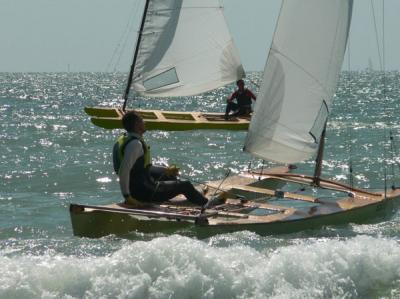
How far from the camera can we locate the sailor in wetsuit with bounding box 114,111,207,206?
10156 millimetres

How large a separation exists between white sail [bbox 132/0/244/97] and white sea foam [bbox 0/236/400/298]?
13.5m

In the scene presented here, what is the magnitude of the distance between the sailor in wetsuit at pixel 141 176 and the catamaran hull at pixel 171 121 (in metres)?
10.3

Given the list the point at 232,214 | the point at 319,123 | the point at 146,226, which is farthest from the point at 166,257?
the point at 319,123

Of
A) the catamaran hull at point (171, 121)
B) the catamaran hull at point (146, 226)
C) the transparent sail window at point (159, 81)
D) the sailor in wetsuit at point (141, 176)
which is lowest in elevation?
the catamaran hull at point (146, 226)

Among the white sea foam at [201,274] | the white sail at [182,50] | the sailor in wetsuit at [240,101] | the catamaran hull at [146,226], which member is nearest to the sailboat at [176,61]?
the white sail at [182,50]

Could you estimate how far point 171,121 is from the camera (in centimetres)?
2141

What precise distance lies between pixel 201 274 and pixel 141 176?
2.39 metres

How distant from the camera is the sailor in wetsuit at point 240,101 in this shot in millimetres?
21500

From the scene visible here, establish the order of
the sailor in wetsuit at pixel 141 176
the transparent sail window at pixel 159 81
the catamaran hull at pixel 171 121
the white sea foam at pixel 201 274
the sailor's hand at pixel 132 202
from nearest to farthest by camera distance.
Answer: the white sea foam at pixel 201 274 < the sailor in wetsuit at pixel 141 176 < the sailor's hand at pixel 132 202 < the catamaran hull at pixel 171 121 < the transparent sail window at pixel 159 81

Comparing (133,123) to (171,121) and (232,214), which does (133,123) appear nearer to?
(232,214)

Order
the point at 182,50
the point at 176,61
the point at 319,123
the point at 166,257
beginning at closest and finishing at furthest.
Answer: the point at 166,257
the point at 319,123
the point at 176,61
the point at 182,50

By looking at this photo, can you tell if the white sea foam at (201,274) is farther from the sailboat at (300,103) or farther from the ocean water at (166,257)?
the sailboat at (300,103)

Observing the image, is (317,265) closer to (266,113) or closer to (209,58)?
(266,113)

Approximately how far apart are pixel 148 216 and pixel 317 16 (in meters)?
3.18
